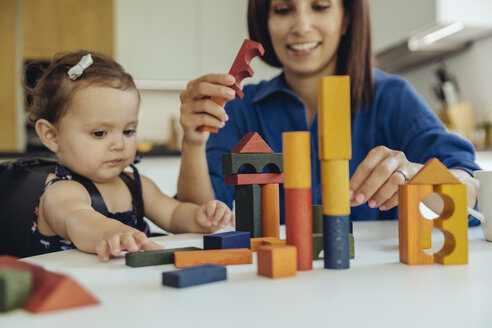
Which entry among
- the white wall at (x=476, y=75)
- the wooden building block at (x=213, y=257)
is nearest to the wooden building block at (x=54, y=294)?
the wooden building block at (x=213, y=257)

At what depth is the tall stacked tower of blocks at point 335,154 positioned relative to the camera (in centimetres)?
56

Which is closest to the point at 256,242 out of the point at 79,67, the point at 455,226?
the point at 455,226

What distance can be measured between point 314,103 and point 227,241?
1.05m

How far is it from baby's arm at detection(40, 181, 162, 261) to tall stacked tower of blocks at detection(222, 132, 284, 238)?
149mm

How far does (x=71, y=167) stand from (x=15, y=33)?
3.23 meters

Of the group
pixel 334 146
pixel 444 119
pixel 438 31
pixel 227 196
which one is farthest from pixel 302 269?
pixel 444 119

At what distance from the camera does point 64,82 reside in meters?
1.10

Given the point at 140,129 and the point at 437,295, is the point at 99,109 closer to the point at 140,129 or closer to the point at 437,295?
the point at 437,295

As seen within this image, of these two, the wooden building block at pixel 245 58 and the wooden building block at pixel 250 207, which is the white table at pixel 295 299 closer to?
the wooden building block at pixel 250 207

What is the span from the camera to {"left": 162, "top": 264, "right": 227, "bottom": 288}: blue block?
1.64 feet

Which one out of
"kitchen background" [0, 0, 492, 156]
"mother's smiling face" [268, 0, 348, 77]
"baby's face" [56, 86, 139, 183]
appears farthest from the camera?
"kitchen background" [0, 0, 492, 156]

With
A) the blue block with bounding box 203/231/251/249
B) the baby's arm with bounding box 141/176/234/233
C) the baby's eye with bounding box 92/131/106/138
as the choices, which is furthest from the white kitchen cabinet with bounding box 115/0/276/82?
the blue block with bounding box 203/231/251/249

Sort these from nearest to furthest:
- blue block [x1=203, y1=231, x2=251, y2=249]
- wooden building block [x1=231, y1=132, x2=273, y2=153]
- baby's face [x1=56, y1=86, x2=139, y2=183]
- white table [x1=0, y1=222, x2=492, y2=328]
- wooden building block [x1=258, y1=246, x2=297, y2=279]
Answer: white table [x1=0, y1=222, x2=492, y2=328] → wooden building block [x1=258, y1=246, x2=297, y2=279] → blue block [x1=203, y1=231, x2=251, y2=249] → wooden building block [x1=231, y1=132, x2=273, y2=153] → baby's face [x1=56, y1=86, x2=139, y2=183]

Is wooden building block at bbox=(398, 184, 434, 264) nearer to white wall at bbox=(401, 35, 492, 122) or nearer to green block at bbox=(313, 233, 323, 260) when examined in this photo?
green block at bbox=(313, 233, 323, 260)
